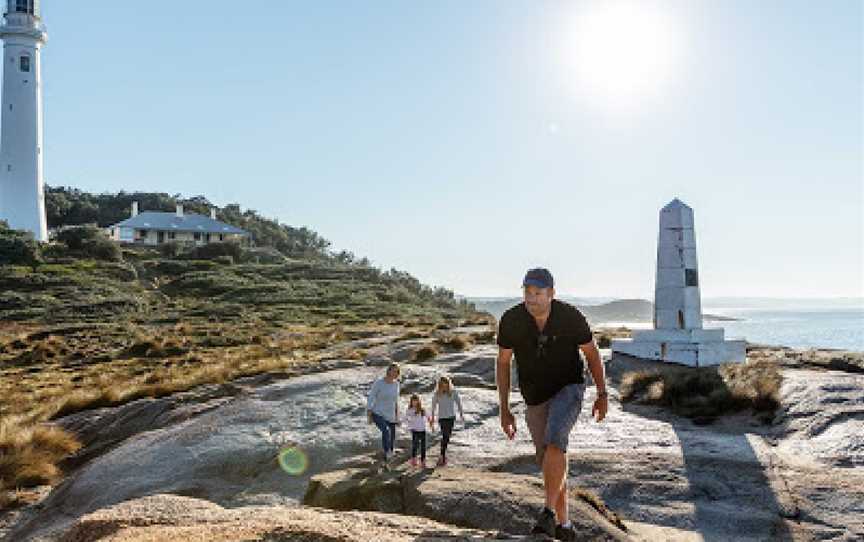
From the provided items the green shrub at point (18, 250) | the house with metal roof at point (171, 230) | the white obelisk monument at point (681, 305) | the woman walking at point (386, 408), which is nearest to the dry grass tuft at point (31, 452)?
the woman walking at point (386, 408)

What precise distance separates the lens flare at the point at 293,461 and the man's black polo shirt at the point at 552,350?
600 centimetres

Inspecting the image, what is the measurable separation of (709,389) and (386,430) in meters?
7.02

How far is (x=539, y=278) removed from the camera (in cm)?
543

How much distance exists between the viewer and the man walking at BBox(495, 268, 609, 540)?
530 centimetres

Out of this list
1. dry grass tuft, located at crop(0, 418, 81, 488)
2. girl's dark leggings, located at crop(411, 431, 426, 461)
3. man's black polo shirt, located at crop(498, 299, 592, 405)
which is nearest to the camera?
man's black polo shirt, located at crop(498, 299, 592, 405)

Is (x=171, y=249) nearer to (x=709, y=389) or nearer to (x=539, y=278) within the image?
(x=709, y=389)

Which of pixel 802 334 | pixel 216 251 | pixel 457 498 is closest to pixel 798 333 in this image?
pixel 802 334

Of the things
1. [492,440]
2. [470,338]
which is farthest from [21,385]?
[492,440]

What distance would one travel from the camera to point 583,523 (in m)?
6.05

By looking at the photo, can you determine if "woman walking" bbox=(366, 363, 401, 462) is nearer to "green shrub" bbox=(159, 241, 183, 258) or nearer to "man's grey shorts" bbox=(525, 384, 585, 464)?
"man's grey shorts" bbox=(525, 384, 585, 464)

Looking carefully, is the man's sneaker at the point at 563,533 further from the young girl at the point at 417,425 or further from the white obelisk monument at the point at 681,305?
the white obelisk monument at the point at 681,305

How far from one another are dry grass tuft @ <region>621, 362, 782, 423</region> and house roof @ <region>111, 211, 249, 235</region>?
251 feet

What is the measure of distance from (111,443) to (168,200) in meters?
106

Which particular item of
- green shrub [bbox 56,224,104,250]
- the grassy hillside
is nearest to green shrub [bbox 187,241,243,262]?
the grassy hillside
